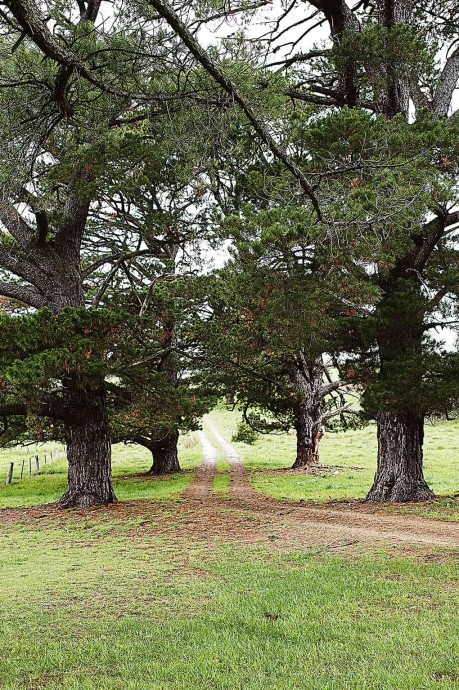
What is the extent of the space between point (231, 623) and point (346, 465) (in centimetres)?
1889

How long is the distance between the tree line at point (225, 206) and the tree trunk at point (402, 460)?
0.13 ft

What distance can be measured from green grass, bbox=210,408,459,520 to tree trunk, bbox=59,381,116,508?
438cm

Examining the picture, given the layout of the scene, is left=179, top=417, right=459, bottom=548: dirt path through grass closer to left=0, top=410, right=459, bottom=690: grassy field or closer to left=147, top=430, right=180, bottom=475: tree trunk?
left=0, top=410, right=459, bottom=690: grassy field

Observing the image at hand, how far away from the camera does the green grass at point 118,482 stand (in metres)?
16.2

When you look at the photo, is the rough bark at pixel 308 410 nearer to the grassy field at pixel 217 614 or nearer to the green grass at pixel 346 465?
the green grass at pixel 346 465

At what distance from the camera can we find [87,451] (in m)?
12.5

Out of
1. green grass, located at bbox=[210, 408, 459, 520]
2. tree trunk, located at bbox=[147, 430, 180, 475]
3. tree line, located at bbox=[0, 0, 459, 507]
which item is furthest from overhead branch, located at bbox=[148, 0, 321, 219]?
tree trunk, located at bbox=[147, 430, 180, 475]

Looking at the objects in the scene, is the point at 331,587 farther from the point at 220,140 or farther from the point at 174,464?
the point at 174,464

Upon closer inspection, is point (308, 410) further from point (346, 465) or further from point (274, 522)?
point (274, 522)

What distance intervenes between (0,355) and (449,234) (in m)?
8.77

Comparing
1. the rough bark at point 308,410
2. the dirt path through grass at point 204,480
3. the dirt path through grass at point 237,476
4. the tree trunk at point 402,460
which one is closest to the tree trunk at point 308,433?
the rough bark at point 308,410

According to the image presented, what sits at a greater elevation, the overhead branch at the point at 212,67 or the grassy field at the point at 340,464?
the overhead branch at the point at 212,67

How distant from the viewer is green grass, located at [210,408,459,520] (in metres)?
14.2

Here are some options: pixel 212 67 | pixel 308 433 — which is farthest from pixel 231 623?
pixel 308 433
